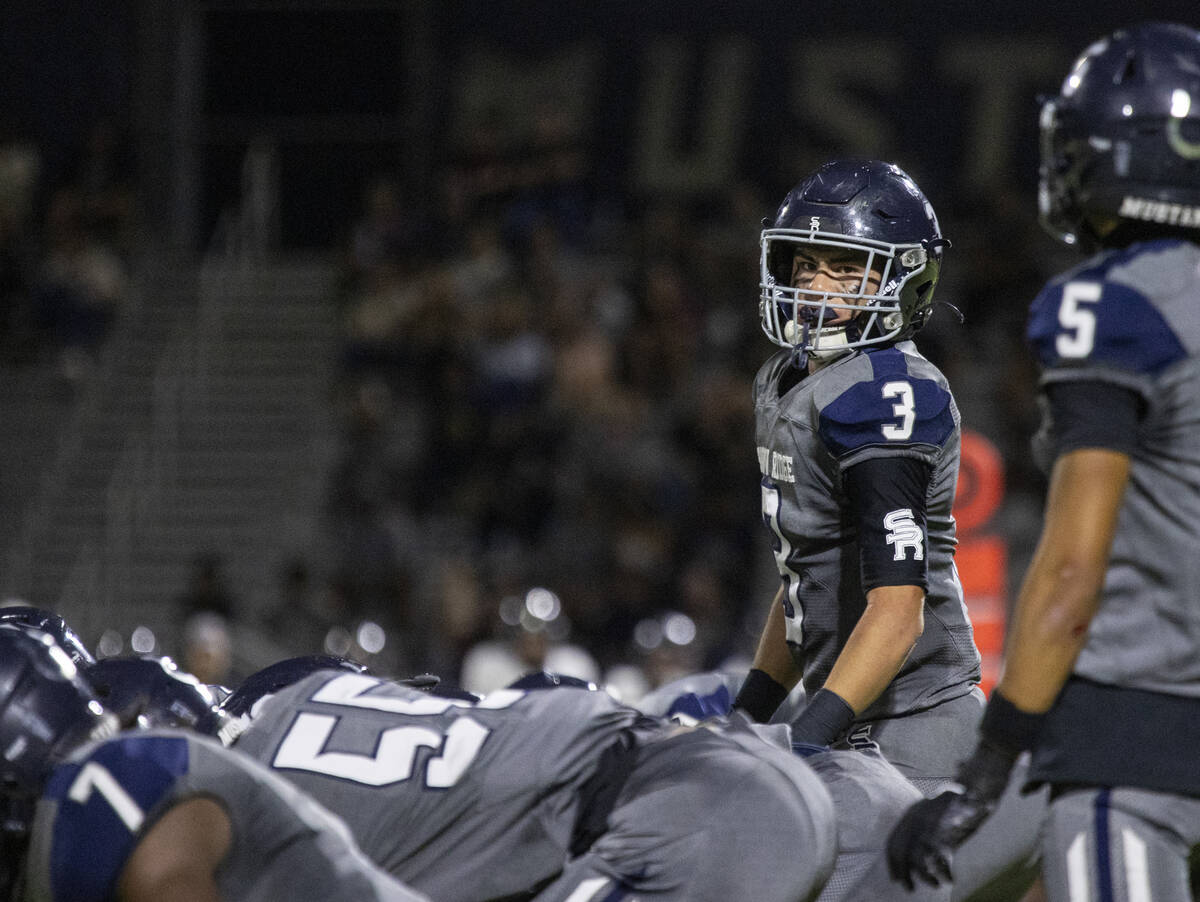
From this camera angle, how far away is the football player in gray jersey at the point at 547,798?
2564 millimetres

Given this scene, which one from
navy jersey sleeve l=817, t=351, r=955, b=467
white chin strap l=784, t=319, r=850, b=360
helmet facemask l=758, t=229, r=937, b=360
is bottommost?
navy jersey sleeve l=817, t=351, r=955, b=467

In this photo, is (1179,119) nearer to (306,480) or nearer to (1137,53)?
(1137,53)

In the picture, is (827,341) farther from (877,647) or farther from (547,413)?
(547,413)

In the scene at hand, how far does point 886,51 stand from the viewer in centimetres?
1277

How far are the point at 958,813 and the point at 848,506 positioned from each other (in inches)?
37.4

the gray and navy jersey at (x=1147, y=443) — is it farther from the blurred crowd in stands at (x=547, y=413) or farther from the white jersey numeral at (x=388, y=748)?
the blurred crowd in stands at (x=547, y=413)

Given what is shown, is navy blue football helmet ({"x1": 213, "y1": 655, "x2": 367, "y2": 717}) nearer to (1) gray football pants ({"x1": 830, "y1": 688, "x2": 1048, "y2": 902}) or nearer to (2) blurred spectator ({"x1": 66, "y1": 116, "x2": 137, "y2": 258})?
(1) gray football pants ({"x1": 830, "y1": 688, "x2": 1048, "y2": 902})

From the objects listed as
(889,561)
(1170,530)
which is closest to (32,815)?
(889,561)

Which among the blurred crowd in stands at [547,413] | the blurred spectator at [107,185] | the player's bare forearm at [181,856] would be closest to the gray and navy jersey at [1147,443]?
the player's bare forearm at [181,856]

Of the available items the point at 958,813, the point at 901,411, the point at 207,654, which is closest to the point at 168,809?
the point at 958,813

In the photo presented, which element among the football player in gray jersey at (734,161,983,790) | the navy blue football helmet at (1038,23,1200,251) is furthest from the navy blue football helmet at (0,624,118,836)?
the navy blue football helmet at (1038,23,1200,251)

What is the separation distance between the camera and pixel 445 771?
8.44ft

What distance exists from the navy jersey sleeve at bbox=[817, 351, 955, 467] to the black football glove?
32.2 inches

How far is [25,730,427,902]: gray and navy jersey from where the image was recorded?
216 centimetres
